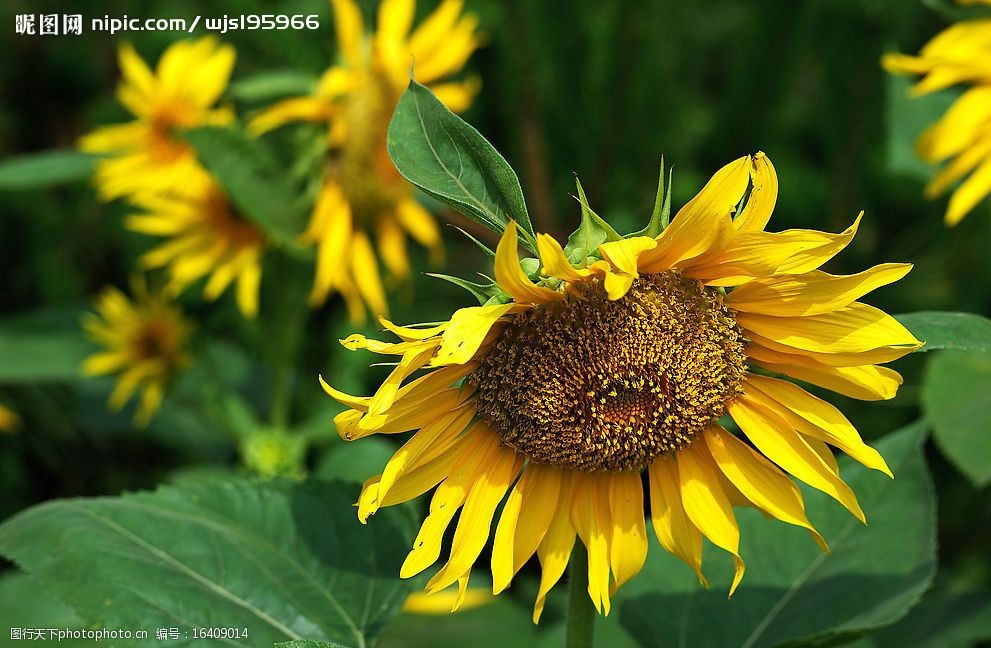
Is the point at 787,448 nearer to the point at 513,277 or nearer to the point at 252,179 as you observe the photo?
the point at 513,277

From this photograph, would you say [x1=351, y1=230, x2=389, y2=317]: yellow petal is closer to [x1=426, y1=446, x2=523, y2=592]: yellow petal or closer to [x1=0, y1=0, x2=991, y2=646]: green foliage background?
[x1=0, y1=0, x2=991, y2=646]: green foliage background

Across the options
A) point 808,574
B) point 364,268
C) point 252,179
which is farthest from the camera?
point 364,268

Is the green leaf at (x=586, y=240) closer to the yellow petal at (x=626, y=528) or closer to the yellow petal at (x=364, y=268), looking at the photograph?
the yellow petal at (x=626, y=528)

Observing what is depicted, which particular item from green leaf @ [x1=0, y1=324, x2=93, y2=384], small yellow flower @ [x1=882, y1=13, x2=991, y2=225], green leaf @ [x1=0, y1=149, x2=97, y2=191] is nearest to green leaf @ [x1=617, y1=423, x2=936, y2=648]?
small yellow flower @ [x1=882, y1=13, x2=991, y2=225]

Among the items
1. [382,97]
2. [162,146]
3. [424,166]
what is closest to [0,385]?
[162,146]

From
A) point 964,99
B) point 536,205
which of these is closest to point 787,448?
point 964,99

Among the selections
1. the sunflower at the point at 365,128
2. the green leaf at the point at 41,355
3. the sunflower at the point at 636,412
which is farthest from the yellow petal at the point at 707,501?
the green leaf at the point at 41,355
